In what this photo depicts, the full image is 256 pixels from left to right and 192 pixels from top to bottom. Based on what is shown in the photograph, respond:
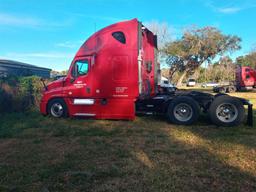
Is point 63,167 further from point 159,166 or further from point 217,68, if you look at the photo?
point 217,68

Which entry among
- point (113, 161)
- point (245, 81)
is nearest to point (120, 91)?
point (113, 161)

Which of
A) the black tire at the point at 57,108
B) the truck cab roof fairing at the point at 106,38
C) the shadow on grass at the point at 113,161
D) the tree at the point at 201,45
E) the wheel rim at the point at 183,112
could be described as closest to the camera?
the shadow on grass at the point at 113,161

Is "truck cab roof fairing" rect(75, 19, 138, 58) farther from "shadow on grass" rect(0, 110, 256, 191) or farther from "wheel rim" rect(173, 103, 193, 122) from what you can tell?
"shadow on grass" rect(0, 110, 256, 191)

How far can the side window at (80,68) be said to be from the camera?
864cm

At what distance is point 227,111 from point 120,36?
4632mm

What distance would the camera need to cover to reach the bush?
1030 centimetres

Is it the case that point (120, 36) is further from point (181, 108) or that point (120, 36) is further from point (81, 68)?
point (181, 108)

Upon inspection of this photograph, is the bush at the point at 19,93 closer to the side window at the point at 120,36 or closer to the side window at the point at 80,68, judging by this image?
the side window at the point at 80,68

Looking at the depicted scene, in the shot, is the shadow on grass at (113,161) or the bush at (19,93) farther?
the bush at (19,93)

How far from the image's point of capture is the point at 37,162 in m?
4.67

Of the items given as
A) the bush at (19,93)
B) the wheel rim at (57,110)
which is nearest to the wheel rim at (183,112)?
the wheel rim at (57,110)

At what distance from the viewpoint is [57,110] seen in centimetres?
936

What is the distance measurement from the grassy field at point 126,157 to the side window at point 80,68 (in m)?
2.09

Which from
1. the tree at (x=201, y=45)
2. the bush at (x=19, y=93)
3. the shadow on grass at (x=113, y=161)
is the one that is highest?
the tree at (x=201, y=45)
